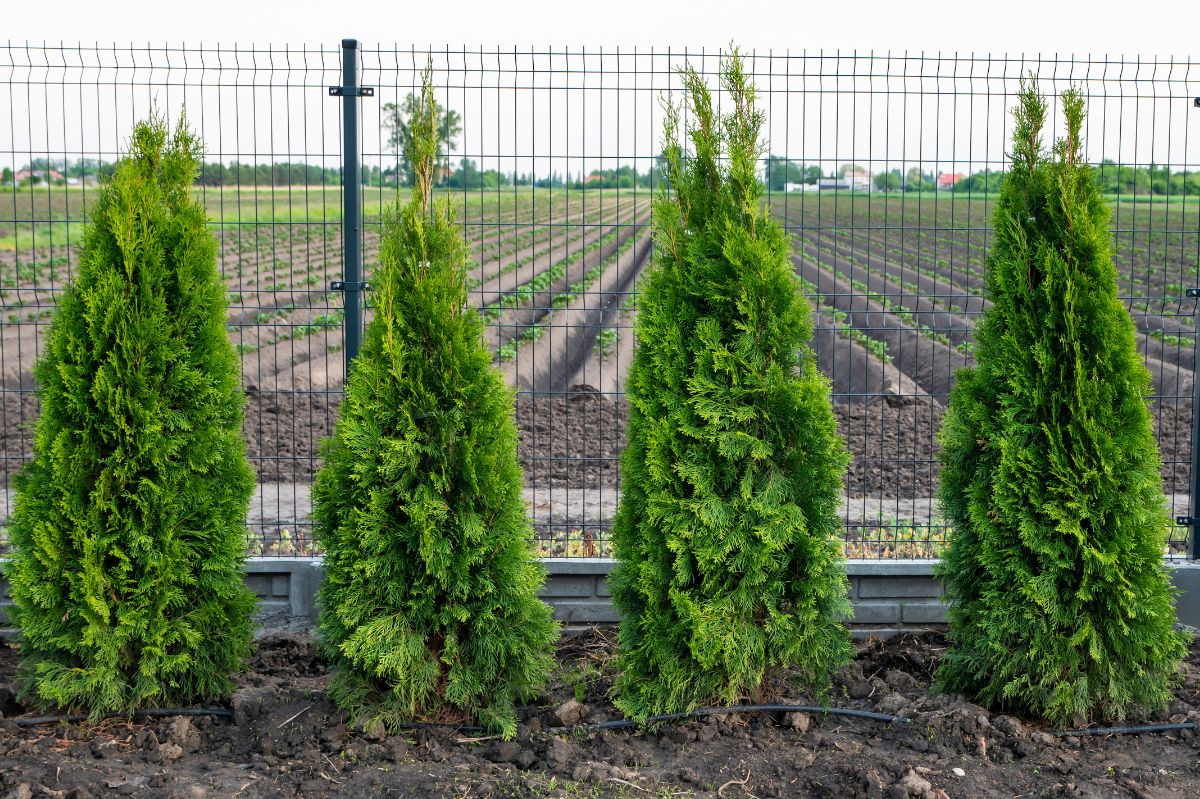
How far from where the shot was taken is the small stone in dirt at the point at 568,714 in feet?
16.5

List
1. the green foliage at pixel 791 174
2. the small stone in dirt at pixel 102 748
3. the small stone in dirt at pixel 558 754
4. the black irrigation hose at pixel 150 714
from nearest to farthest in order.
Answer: the small stone in dirt at pixel 558 754 → the small stone in dirt at pixel 102 748 → the black irrigation hose at pixel 150 714 → the green foliage at pixel 791 174

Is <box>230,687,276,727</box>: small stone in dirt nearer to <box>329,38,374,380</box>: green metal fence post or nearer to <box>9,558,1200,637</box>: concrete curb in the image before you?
<box>9,558,1200,637</box>: concrete curb

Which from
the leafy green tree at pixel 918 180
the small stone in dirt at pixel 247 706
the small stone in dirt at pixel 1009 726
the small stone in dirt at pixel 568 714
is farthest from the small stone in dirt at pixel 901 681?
the small stone in dirt at pixel 247 706

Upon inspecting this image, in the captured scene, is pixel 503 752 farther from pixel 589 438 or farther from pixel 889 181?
pixel 589 438

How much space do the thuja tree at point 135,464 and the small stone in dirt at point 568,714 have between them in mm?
1610

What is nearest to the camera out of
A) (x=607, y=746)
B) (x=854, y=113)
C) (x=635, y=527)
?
(x=607, y=746)

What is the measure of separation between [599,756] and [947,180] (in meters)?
4.49

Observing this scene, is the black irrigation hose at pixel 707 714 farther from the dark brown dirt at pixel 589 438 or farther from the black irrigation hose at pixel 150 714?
the dark brown dirt at pixel 589 438

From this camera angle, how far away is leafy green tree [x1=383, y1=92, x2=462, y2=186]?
4984 millimetres

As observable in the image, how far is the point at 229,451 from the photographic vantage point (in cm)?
519

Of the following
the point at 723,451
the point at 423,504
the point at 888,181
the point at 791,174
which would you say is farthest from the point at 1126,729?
the point at 791,174

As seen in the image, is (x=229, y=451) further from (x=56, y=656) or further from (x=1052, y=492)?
(x=1052, y=492)

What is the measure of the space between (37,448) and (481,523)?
6.66ft

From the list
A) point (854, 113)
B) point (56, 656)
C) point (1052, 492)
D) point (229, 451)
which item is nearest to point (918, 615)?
point (1052, 492)
